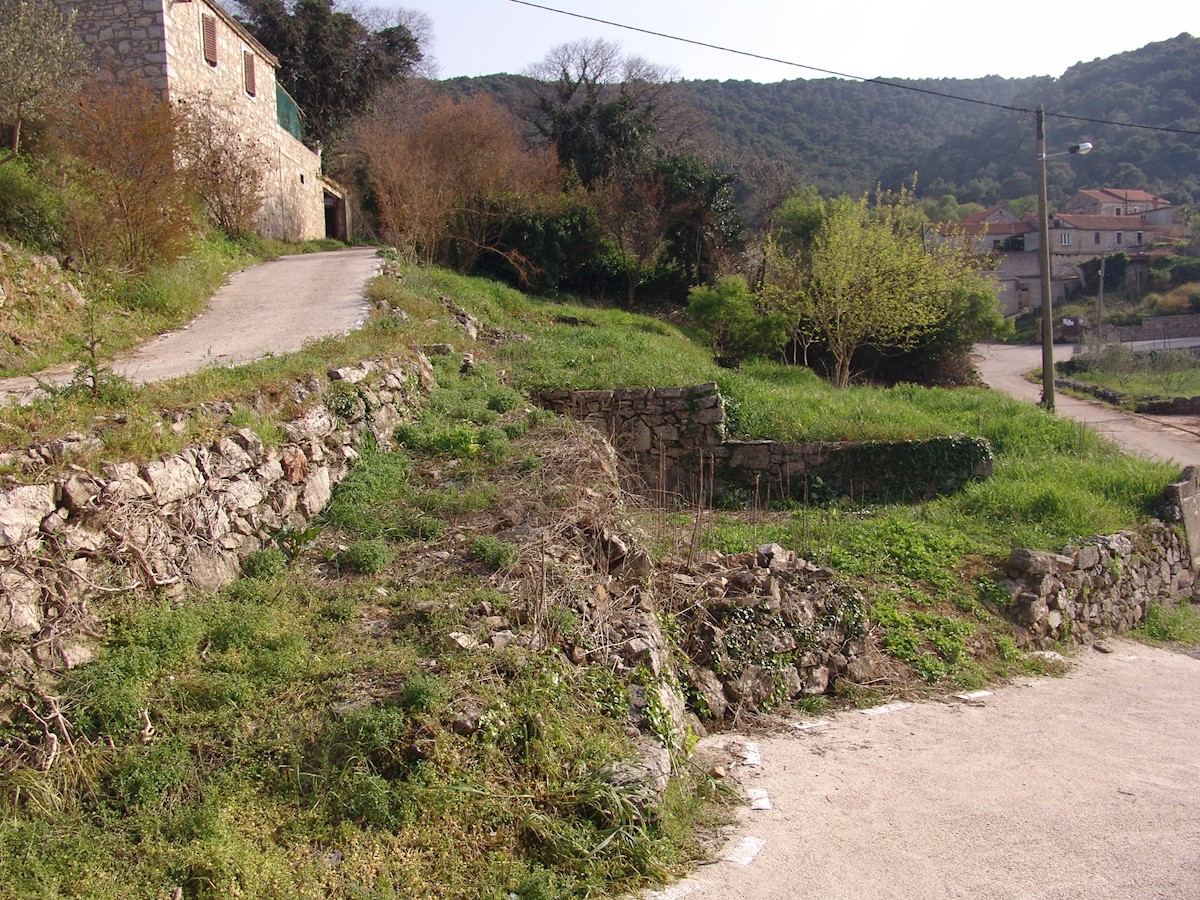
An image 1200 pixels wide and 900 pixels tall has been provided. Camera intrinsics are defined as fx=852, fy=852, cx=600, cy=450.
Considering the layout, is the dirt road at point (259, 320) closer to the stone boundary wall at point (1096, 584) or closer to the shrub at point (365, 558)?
the shrub at point (365, 558)

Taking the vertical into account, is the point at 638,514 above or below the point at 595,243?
below

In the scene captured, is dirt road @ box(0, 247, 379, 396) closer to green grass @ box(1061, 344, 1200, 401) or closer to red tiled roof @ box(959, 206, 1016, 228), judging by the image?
green grass @ box(1061, 344, 1200, 401)

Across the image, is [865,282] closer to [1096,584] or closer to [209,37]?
[1096,584]

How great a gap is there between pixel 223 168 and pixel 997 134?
7751 cm

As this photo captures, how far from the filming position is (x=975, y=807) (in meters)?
5.34

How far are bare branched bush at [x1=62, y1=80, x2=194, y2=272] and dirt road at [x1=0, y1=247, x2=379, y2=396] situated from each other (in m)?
1.22

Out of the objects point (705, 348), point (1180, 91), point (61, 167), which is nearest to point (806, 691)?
point (61, 167)

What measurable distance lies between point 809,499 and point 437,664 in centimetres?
867

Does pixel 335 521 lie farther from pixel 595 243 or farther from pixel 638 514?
A: pixel 595 243

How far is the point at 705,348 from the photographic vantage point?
20.6 m

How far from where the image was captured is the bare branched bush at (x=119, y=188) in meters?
10.8

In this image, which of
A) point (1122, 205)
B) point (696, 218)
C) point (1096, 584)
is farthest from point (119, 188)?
point (1122, 205)

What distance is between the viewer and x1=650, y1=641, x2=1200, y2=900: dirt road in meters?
4.42

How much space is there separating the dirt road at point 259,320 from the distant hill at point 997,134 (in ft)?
176
